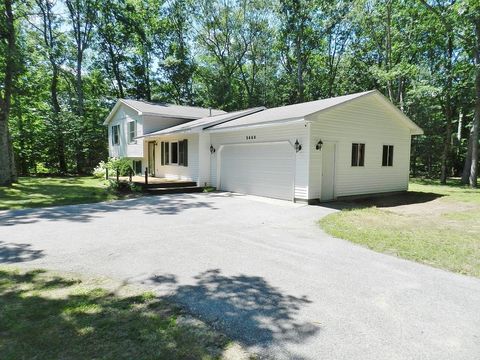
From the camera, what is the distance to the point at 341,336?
9.71 feet

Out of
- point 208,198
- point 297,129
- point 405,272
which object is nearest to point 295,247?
point 405,272

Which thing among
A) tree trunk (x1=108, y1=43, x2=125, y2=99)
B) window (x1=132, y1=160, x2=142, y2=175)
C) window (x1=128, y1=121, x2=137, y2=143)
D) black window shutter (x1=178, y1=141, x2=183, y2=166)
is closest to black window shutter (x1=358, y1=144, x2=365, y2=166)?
black window shutter (x1=178, y1=141, x2=183, y2=166)

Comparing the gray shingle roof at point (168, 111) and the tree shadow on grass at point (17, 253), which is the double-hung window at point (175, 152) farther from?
the tree shadow on grass at point (17, 253)

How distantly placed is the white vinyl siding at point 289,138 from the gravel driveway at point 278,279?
2821 millimetres

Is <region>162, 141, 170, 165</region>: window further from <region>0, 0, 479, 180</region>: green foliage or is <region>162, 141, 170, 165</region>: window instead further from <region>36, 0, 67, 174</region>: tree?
<region>36, 0, 67, 174</region>: tree

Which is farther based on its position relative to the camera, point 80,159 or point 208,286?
point 80,159

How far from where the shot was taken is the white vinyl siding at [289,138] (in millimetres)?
10891

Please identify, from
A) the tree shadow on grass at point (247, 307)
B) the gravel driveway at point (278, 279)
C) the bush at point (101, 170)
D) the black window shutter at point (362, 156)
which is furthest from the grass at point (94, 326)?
the bush at point (101, 170)

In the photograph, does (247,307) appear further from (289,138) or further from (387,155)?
(387,155)

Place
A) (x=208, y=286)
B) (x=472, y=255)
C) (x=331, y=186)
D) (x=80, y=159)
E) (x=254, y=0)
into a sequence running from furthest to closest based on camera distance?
(x=254, y=0), (x=80, y=159), (x=331, y=186), (x=472, y=255), (x=208, y=286)

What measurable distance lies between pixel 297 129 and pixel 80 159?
65.2 ft

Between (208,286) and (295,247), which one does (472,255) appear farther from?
(208,286)

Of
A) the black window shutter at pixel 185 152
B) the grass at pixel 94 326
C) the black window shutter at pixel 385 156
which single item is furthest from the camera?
the black window shutter at pixel 185 152

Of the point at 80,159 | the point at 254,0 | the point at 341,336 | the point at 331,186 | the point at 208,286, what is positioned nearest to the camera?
the point at 341,336
